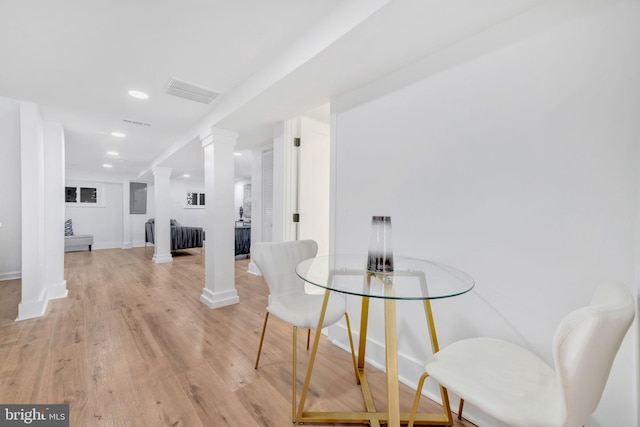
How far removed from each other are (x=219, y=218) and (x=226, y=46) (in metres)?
1.80

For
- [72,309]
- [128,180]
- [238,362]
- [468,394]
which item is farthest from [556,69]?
[128,180]

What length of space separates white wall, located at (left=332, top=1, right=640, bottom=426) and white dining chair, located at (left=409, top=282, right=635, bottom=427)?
0.82 feet

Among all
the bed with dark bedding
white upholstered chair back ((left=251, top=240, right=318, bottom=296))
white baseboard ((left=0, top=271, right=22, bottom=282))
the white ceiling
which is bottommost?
white baseboard ((left=0, top=271, right=22, bottom=282))

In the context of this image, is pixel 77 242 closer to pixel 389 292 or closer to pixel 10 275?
pixel 10 275

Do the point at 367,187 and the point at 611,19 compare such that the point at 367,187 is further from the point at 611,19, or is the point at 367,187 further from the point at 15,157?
the point at 15,157

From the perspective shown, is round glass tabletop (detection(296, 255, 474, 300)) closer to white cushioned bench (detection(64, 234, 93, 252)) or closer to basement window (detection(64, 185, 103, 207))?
white cushioned bench (detection(64, 234, 93, 252))

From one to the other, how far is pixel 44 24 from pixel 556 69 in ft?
9.03

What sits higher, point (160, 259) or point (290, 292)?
point (290, 292)

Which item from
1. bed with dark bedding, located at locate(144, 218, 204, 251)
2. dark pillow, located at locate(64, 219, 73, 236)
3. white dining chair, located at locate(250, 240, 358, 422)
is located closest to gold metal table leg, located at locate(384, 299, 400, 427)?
white dining chair, located at locate(250, 240, 358, 422)

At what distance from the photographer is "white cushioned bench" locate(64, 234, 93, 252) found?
670 cm

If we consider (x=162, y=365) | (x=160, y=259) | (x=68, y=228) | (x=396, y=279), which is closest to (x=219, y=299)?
(x=162, y=365)

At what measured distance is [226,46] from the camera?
5.94 feet

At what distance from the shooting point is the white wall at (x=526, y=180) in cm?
105

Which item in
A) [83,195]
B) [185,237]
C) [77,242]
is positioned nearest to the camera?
[185,237]
